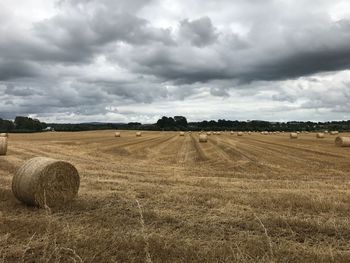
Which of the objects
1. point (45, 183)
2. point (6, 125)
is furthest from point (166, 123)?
point (45, 183)

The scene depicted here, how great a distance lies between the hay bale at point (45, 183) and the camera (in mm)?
10805

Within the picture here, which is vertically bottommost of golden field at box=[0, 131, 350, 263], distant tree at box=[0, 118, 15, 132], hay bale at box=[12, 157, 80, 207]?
golden field at box=[0, 131, 350, 263]

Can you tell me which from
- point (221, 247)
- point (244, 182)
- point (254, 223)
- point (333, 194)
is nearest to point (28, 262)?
point (221, 247)

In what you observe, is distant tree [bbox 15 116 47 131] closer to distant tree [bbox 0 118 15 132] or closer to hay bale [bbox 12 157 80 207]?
distant tree [bbox 0 118 15 132]

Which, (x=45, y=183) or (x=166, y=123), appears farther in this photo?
(x=166, y=123)

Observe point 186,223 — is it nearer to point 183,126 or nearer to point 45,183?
point 45,183

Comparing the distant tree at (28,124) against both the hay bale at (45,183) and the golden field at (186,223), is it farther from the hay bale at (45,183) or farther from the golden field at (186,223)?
the hay bale at (45,183)

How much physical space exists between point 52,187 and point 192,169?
941 centimetres

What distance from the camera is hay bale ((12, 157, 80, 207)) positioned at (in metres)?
10.8

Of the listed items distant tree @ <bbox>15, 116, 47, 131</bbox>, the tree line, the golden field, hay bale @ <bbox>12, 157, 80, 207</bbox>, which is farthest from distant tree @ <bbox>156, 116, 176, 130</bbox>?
hay bale @ <bbox>12, 157, 80, 207</bbox>

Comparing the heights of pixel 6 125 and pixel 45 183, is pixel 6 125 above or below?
above

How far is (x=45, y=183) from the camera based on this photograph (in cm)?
1106

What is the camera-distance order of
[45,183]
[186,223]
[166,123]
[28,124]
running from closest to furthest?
1. [186,223]
2. [45,183]
3. [28,124]
4. [166,123]

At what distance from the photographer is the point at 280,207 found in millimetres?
10398
